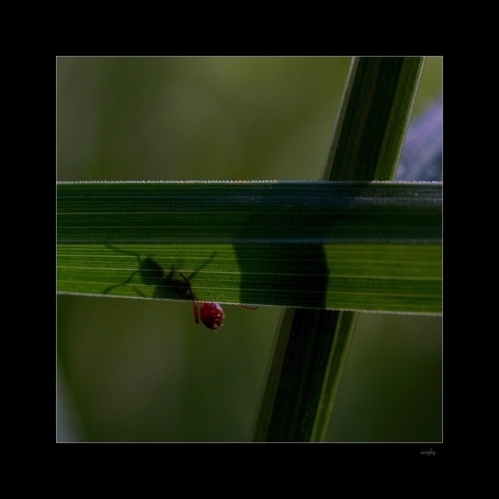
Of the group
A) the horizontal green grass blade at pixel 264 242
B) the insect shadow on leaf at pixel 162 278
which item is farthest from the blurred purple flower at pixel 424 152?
the insect shadow on leaf at pixel 162 278

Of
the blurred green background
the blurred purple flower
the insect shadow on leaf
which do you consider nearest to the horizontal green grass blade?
the insect shadow on leaf

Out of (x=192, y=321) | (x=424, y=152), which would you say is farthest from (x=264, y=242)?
(x=192, y=321)

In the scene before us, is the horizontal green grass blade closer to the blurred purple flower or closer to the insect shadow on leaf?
the insect shadow on leaf

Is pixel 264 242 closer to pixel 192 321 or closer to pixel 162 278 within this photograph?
pixel 162 278
